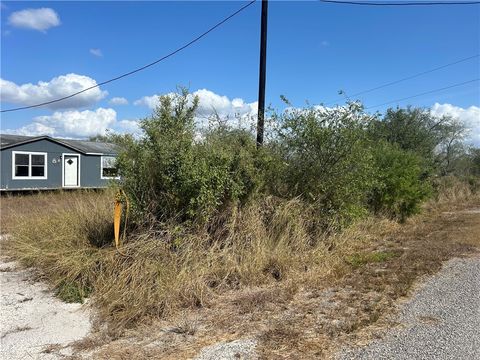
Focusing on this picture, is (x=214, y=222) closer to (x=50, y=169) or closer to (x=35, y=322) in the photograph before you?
(x=35, y=322)

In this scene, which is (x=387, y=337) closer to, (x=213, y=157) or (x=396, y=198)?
(x=213, y=157)

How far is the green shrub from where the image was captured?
1165cm

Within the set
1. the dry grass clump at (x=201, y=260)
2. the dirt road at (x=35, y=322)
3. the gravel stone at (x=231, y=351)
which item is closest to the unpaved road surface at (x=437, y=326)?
the dry grass clump at (x=201, y=260)

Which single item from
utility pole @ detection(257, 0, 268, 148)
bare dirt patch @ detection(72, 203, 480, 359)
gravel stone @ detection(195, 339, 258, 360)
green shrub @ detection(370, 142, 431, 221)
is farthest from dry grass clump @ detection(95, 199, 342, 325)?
green shrub @ detection(370, 142, 431, 221)

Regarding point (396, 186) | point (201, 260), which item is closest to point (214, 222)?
point (201, 260)

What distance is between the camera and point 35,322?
4.77 meters

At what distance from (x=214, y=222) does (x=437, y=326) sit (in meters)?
3.41

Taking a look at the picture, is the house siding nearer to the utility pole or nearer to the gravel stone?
the utility pole

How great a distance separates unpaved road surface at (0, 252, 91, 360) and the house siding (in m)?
13.7

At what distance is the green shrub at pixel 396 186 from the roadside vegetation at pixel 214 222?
2.39 meters

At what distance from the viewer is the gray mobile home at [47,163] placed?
807 inches

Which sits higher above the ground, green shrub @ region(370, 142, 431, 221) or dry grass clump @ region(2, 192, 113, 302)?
green shrub @ region(370, 142, 431, 221)

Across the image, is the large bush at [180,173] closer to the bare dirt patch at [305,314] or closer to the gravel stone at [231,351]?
the bare dirt patch at [305,314]

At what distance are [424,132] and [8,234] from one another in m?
19.0
